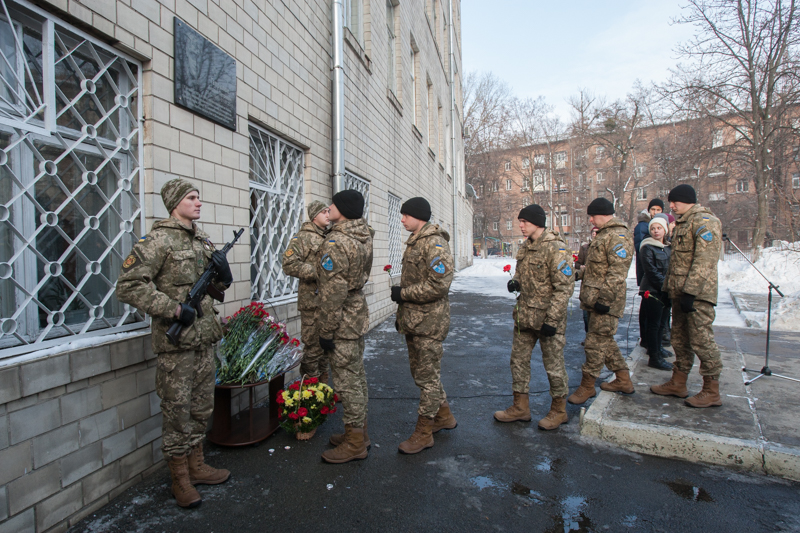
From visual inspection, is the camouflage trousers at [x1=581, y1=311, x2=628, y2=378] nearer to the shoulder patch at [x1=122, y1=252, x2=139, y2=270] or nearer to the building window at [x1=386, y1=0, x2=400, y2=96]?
the shoulder patch at [x1=122, y1=252, x2=139, y2=270]

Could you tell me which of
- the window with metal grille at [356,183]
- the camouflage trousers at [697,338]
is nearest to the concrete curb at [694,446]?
the camouflage trousers at [697,338]

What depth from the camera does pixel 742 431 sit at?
126 inches

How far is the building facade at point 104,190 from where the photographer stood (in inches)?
93.0

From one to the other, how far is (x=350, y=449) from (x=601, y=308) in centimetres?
261

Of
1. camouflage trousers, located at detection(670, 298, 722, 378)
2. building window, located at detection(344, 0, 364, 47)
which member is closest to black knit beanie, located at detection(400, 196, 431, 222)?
camouflage trousers, located at detection(670, 298, 722, 378)

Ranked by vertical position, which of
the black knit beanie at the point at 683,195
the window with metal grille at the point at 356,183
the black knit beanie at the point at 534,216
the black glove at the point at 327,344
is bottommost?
the black glove at the point at 327,344

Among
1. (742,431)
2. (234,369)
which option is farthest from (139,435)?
(742,431)

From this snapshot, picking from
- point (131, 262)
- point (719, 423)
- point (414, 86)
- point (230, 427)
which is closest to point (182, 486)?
point (230, 427)

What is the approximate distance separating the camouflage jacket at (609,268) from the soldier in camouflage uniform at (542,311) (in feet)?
2.11

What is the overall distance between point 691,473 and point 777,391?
6.22 ft

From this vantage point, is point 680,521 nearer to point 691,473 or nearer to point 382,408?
point 691,473

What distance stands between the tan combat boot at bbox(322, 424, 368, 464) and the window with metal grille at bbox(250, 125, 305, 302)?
6.37 ft

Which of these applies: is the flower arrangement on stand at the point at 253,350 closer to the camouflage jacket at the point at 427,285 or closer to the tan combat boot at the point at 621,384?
the camouflage jacket at the point at 427,285

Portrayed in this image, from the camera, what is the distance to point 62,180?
106 inches
